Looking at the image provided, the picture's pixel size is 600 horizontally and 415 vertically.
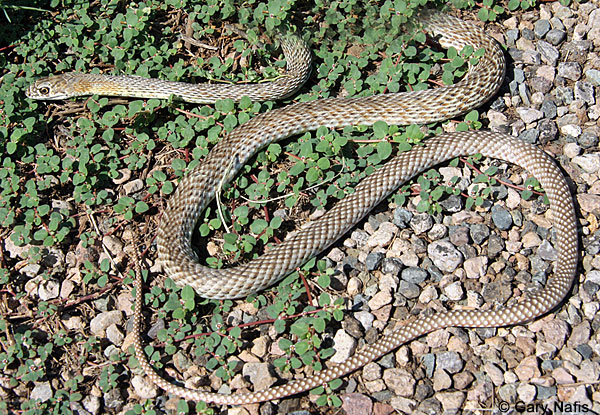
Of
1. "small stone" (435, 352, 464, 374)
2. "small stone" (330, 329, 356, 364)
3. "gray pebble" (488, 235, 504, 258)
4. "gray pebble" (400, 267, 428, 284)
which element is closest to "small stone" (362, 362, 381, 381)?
"small stone" (330, 329, 356, 364)

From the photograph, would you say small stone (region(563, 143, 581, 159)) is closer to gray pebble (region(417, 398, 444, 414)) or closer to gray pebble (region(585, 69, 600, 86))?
gray pebble (region(585, 69, 600, 86))

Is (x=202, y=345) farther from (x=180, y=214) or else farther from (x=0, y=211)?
(x=0, y=211)

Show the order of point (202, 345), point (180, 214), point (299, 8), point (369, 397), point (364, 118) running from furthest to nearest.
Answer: point (299, 8) → point (364, 118) → point (180, 214) → point (202, 345) → point (369, 397)

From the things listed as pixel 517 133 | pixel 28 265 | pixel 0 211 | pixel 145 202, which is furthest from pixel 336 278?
pixel 0 211

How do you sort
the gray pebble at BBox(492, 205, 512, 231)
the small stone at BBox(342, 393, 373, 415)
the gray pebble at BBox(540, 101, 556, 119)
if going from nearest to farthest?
the small stone at BBox(342, 393, 373, 415) < the gray pebble at BBox(492, 205, 512, 231) < the gray pebble at BBox(540, 101, 556, 119)

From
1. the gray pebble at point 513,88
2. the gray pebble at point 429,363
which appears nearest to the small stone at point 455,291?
the gray pebble at point 429,363

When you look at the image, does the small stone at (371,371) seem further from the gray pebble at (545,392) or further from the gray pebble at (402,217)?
the gray pebble at (402,217)
